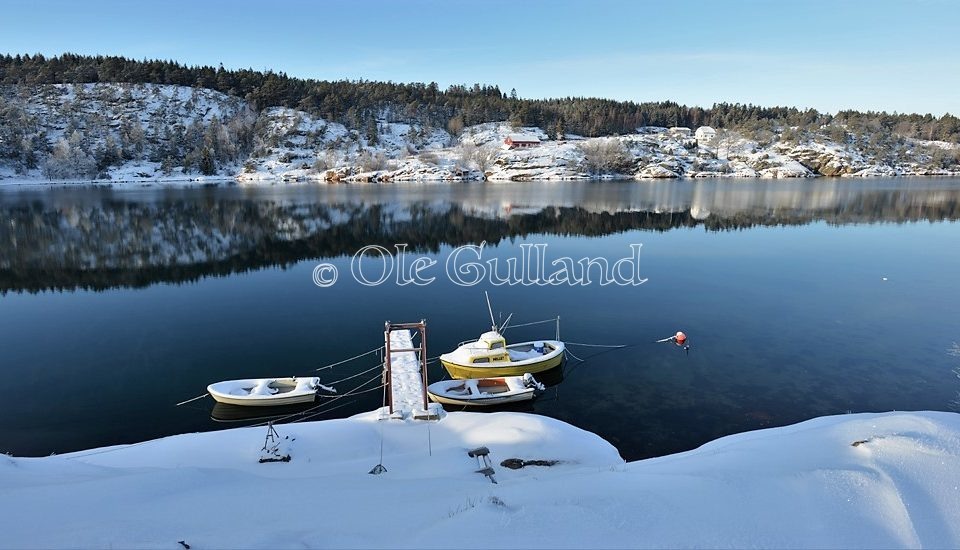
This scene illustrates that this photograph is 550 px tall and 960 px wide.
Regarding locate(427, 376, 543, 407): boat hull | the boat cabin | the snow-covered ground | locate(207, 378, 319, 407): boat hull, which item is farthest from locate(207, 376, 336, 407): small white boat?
the boat cabin

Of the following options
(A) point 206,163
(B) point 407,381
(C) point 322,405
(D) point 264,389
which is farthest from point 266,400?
(A) point 206,163

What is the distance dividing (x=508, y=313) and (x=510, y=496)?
1033 inches

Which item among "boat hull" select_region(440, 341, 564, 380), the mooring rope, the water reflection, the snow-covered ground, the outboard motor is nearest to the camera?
the snow-covered ground

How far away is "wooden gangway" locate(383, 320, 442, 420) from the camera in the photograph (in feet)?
73.7

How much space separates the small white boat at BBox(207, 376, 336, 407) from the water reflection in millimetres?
28851

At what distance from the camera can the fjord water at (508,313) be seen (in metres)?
25.0

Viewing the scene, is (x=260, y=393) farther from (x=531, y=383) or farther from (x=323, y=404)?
(x=531, y=383)

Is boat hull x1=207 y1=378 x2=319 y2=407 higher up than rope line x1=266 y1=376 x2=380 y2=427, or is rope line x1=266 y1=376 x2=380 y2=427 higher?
boat hull x1=207 y1=378 x2=319 y2=407

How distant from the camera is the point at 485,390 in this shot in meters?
27.2

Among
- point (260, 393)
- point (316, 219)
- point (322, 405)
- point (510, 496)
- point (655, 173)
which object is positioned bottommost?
point (322, 405)

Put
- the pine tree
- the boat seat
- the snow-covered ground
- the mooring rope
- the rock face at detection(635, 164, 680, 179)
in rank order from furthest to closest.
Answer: the rock face at detection(635, 164, 680, 179) < the pine tree < the boat seat < the mooring rope < the snow-covered ground

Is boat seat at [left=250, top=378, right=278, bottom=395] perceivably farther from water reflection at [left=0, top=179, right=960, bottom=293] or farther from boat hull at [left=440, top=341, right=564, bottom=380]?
water reflection at [left=0, top=179, right=960, bottom=293]

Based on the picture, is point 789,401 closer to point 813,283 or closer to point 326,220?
point 813,283

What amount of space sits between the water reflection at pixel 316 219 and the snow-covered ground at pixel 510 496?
3988 cm
